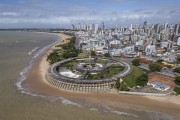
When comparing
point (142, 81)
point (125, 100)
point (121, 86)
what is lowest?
point (125, 100)

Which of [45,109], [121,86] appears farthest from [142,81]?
[45,109]

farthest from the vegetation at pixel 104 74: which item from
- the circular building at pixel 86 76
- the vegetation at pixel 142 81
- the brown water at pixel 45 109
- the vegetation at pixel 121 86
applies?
the brown water at pixel 45 109

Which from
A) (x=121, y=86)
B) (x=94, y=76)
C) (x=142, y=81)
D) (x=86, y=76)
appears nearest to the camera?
(x=121, y=86)

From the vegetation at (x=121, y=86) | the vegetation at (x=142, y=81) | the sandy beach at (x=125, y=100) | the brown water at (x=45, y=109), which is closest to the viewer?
Answer: the brown water at (x=45, y=109)

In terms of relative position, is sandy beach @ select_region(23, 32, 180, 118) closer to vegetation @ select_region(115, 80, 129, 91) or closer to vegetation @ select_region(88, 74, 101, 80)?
vegetation @ select_region(115, 80, 129, 91)

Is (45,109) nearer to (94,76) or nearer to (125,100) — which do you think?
(125,100)

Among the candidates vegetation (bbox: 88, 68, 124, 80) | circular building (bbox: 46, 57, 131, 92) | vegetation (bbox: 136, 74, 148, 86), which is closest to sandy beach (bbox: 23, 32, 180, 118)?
circular building (bbox: 46, 57, 131, 92)

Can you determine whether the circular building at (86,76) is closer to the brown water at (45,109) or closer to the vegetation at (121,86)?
the vegetation at (121,86)

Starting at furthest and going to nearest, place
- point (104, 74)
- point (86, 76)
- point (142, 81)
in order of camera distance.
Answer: point (104, 74) < point (86, 76) < point (142, 81)

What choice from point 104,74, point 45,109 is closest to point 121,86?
point 104,74

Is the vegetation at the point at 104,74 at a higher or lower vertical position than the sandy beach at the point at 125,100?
higher

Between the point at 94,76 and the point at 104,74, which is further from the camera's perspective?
the point at 104,74

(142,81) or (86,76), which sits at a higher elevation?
(142,81)
